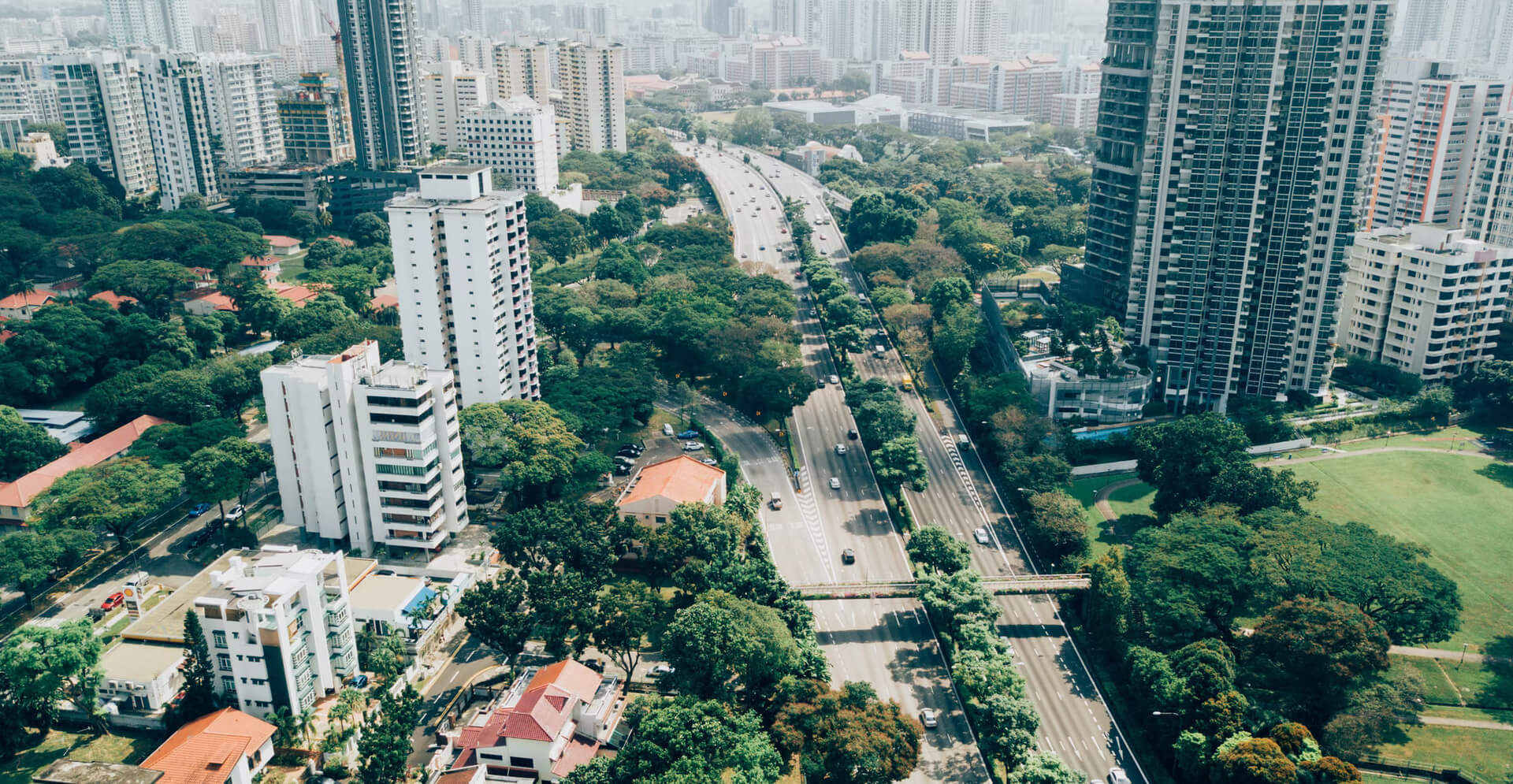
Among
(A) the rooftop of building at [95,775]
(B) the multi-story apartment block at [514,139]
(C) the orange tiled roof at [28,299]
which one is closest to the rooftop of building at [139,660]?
(A) the rooftop of building at [95,775]

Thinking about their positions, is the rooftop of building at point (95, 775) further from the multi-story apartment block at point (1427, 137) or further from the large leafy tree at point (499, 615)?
the multi-story apartment block at point (1427, 137)

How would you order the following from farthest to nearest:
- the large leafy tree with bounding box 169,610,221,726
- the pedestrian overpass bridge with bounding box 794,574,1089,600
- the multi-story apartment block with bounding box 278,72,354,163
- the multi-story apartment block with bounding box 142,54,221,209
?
the multi-story apartment block with bounding box 278,72,354,163, the multi-story apartment block with bounding box 142,54,221,209, the pedestrian overpass bridge with bounding box 794,574,1089,600, the large leafy tree with bounding box 169,610,221,726

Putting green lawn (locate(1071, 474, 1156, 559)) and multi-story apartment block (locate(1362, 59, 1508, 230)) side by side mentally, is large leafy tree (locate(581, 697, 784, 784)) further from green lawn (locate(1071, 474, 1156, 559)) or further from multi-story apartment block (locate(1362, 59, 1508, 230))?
multi-story apartment block (locate(1362, 59, 1508, 230))

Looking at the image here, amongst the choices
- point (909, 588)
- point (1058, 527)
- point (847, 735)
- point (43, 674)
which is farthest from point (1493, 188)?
point (43, 674)

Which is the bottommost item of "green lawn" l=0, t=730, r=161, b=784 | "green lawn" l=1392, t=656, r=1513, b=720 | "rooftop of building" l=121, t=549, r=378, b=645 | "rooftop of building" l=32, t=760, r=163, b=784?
"green lawn" l=1392, t=656, r=1513, b=720

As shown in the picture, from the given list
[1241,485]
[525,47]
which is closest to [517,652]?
[1241,485]

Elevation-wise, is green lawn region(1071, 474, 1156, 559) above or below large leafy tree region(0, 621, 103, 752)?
below

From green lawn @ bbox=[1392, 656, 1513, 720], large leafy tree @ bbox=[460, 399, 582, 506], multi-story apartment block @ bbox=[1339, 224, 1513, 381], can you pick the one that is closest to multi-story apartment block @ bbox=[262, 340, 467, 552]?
large leafy tree @ bbox=[460, 399, 582, 506]
